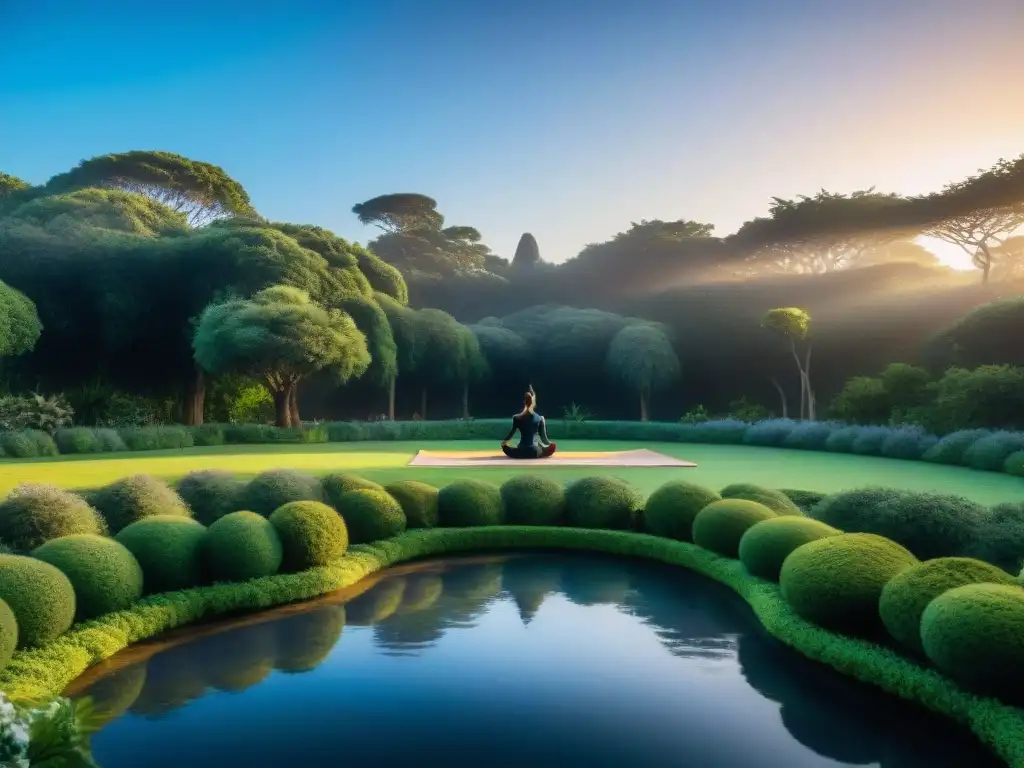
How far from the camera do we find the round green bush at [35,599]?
5.69 meters

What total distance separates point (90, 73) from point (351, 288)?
1145 centimetres

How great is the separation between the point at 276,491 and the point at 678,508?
4.62 metres

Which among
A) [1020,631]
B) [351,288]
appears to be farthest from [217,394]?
[1020,631]

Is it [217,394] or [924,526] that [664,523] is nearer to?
[924,526]

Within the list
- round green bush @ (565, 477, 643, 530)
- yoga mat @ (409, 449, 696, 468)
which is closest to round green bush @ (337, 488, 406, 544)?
round green bush @ (565, 477, 643, 530)

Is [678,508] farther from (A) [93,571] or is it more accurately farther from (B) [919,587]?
(A) [93,571]

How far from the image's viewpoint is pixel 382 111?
24.0 metres

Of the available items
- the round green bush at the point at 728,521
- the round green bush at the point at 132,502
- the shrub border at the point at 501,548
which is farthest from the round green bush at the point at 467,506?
the round green bush at the point at 132,502

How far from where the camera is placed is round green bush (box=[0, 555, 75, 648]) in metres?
5.69

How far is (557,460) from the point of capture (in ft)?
57.6

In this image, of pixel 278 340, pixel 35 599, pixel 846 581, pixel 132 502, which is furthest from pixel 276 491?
pixel 278 340

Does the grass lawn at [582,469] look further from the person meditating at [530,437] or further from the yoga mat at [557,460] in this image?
the person meditating at [530,437]

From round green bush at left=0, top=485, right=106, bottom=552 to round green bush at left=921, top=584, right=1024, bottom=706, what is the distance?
6.93 metres

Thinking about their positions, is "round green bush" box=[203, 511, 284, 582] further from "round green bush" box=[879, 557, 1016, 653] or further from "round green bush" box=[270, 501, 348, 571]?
"round green bush" box=[879, 557, 1016, 653]
